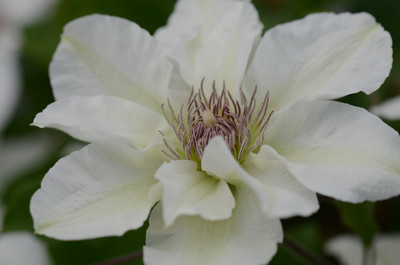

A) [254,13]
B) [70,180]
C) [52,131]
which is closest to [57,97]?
[70,180]

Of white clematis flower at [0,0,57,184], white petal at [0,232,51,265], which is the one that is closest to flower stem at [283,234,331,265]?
white petal at [0,232,51,265]

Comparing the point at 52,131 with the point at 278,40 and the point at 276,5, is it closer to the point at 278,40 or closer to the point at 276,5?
the point at 276,5

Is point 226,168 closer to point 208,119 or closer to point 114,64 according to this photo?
point 208,119

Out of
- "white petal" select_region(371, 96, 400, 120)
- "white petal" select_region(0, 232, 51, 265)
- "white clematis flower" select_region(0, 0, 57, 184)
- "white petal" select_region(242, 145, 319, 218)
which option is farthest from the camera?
"white clematis flower" select_region(0, 0, 57, 184)

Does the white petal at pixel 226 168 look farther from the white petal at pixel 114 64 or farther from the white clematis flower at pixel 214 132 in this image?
the white petal at pixel 114 64

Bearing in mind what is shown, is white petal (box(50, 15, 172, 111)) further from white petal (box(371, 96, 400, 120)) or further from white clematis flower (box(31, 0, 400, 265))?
white petal (box(371, 96, 400, 120))

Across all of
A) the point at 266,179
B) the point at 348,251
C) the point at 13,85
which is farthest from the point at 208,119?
the point at 13,85
